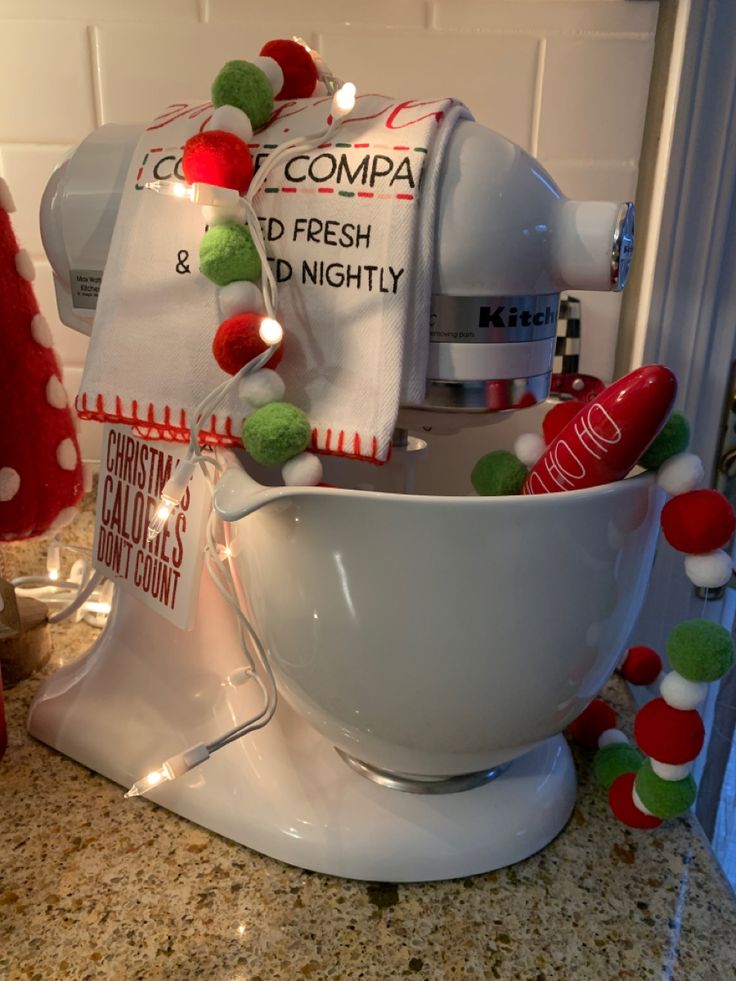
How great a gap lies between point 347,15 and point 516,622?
25.5 inches

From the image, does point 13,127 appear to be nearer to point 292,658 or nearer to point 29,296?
point 29,296

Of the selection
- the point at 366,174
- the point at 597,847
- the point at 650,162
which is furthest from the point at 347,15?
the point at 597,847

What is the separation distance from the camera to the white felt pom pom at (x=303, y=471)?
384 mm

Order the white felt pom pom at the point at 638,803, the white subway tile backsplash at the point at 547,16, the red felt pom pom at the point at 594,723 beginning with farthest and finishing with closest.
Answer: the white subway tile backsplash at the point at 547,16
the red felt pom pom at the point at 594,723
the white felt pom pom at the point at 638,803

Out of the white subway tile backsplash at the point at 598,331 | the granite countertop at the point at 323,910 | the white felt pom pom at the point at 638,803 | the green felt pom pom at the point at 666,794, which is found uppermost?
the white subway tile backsplash at the point at 598,331

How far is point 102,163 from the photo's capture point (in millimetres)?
463

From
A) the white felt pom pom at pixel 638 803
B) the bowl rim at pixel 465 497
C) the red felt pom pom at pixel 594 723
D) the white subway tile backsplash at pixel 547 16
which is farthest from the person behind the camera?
the white subway tile backsplash at pixel 547 16

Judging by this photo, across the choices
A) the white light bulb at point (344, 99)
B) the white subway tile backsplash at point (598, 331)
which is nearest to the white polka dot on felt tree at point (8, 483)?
the white light bulb at point (344, 99)

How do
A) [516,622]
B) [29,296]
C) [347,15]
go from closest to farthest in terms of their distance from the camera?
[516,622]
[29,296]
[347,15]

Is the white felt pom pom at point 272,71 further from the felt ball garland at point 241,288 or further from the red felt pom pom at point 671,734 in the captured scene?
the red felt pom pom at point 671,734

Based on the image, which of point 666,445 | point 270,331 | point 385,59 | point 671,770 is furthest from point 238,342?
point 385,59

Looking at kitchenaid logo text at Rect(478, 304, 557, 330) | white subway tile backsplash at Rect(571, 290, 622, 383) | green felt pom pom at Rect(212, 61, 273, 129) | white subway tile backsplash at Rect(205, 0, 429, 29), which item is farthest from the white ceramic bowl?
white subway tile backsplash at Rect(205, 0, 429, 29)

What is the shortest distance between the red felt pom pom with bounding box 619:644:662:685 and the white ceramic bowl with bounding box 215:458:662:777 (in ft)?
0.72

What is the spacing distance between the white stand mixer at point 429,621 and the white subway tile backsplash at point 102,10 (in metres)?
0.36
